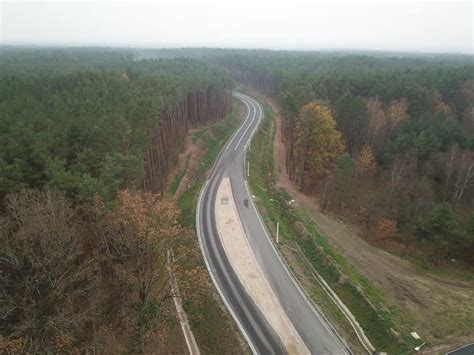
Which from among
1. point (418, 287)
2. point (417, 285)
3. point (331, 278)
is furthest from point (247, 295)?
point (417, 285)

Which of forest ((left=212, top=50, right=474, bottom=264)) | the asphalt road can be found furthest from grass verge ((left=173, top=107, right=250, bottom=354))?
forest ((left=212, top=50, right=474, bottom=264))

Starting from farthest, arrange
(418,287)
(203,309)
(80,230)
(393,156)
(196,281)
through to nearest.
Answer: (393,156)
(418,287)
(203,309)
(80,230)
(196,281)

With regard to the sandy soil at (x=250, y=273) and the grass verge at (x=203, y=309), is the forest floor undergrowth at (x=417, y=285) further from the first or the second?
the grass verge at (x=203, y=309)

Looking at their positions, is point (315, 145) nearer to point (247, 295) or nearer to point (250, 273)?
point (250, 273)

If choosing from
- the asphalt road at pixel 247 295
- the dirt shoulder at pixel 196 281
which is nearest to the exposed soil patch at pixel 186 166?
the dirt shoulder at pixel 196 281

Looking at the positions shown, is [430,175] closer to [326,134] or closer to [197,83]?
[326,134]

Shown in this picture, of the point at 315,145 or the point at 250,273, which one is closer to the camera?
the point at 250,273
